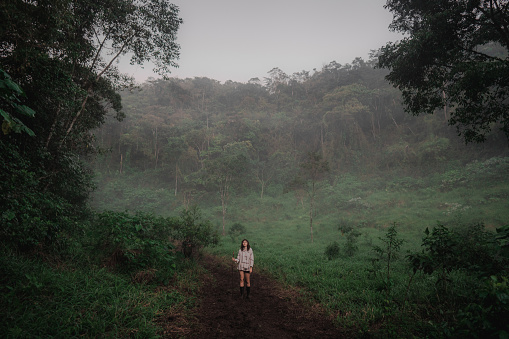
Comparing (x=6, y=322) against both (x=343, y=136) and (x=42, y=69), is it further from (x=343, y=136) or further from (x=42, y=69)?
(x=343, y=136)

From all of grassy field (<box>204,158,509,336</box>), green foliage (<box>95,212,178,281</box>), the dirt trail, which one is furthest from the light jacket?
green foliage (<box>95,212,178,281</box>)

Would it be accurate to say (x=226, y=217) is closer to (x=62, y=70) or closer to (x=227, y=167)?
(x=227, y=167)

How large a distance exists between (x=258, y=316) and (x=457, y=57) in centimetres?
1183

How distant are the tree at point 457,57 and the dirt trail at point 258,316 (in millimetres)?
8064

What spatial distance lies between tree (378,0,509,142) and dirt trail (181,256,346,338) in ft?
26.5

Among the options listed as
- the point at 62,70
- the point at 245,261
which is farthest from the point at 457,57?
the point at 62,70

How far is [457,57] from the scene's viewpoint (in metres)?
8.60

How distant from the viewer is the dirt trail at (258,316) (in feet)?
13.5

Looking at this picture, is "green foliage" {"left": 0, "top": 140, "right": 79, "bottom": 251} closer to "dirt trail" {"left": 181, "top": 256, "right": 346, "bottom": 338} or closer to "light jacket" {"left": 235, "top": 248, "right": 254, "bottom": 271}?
"dirt trail" {"left": 181, "top": 256, "right": 346, "bottom": 338}

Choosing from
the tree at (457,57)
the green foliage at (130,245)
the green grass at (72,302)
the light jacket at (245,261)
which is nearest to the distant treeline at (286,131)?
the tree at (457,57)

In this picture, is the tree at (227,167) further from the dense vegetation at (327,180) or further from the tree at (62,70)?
A: the tree at (62,70)

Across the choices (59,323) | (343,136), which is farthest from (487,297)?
(343,136)

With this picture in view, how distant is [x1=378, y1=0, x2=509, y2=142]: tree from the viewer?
23.7ft

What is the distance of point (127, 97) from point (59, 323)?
53.8 m
